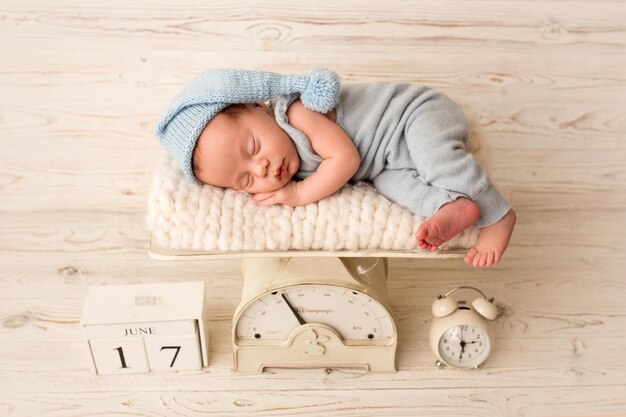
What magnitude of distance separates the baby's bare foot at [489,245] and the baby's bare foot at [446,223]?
0.06 meters

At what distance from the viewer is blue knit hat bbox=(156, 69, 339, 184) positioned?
1121 millimetres

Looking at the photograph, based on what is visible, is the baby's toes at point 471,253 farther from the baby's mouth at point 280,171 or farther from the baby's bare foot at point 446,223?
the baby's mouth at point 280,171

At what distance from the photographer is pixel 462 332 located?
1286mm

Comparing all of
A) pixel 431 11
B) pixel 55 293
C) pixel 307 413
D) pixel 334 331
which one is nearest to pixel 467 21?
pixel 431 11

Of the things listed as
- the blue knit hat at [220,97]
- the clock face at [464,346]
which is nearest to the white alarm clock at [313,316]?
the clock face at [464,346]

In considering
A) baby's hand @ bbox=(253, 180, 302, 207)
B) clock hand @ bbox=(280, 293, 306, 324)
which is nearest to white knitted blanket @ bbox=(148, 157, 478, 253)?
baby's hand @ bbox=(253, 180, 302, 207)

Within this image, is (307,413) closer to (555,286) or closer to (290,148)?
(290,148)

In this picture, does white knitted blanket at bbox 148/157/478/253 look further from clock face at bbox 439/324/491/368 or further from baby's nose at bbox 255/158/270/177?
clock face at bbox 439/324/491/368

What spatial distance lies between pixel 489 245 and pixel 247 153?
0.46 metres

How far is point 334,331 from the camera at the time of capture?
126 centimetres

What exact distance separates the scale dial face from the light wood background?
0.32ft

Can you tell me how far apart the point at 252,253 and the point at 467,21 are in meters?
0.82

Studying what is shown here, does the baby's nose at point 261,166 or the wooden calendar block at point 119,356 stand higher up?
the baby's nose at point 261,166

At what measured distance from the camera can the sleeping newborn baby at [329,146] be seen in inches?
44.5
